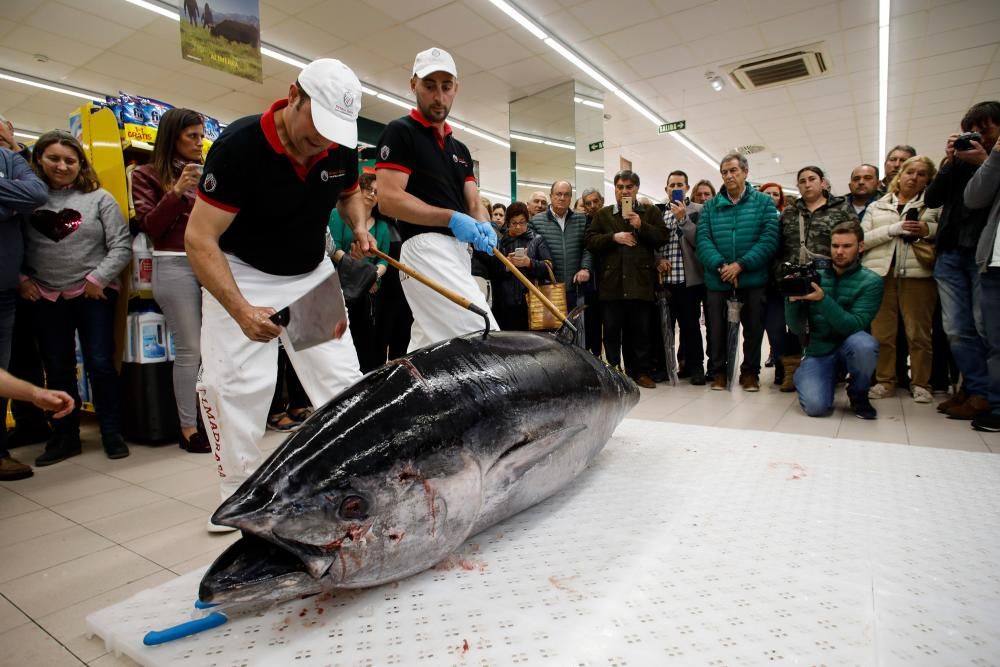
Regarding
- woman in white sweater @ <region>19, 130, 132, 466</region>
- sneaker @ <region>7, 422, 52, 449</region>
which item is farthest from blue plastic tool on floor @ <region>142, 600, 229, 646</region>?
sneaker @ <region>7, 422, 52, 449</region>

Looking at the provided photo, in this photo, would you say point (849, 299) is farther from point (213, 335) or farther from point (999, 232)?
point (213, 335)

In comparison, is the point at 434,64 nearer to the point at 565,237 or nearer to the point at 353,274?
the point at 353,274

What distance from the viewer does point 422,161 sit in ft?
7.86

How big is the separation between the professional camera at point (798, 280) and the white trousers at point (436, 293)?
2.28 m

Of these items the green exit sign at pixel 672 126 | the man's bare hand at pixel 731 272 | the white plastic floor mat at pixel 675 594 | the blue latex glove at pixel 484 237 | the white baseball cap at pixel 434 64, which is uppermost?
the green exit sign at pixel 672 126

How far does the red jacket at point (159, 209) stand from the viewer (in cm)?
294

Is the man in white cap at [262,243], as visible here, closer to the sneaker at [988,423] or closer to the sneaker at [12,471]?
the sneaker at [12,471]

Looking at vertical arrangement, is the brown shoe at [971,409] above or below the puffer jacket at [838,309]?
below

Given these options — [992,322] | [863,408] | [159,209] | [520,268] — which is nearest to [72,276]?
[159,209]

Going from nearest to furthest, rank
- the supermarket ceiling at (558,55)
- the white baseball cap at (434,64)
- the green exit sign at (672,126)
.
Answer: the white baseball cap at (434,64) → the supermarket ceiling at (558,55) → the green exit sign at (672,126)

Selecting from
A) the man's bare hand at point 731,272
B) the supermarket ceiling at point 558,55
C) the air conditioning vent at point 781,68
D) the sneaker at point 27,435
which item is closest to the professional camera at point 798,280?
the man's bare hand at point 731,272

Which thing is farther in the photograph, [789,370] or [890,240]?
[789,370]

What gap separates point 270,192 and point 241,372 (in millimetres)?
595

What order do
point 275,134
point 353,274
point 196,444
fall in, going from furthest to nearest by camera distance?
point 196,444, point 353,274, point 275,134
